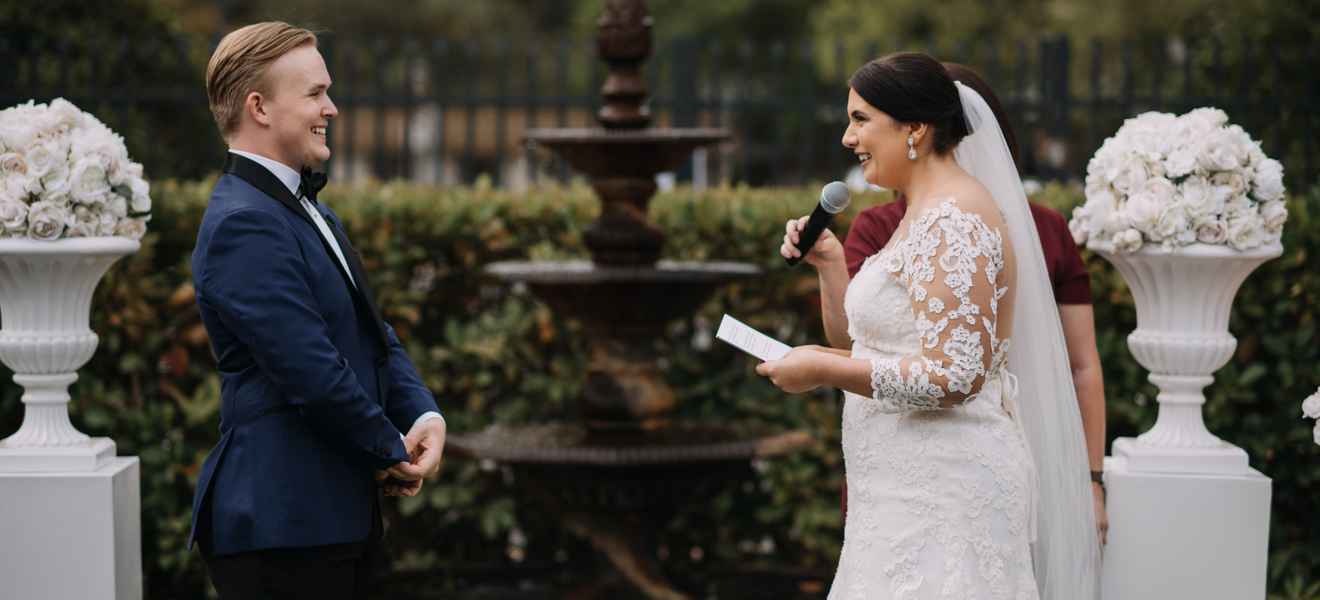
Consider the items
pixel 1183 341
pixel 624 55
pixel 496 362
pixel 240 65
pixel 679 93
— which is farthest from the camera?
pixel 679 93

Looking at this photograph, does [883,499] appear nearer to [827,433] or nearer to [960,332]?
[960,332]

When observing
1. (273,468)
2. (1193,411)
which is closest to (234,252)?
(273,468)

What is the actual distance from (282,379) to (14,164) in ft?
5.14

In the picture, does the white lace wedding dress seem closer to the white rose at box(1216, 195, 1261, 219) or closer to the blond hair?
the white rose at box(1216, 195, 1261, 219)

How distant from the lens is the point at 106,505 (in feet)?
13.1

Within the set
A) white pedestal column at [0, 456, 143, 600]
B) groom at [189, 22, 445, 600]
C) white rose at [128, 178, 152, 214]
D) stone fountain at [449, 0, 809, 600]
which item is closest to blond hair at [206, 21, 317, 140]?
groom at [189, 22, 445, 600]

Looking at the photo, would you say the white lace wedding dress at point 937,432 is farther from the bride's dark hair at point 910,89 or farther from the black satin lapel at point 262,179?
the black satin lapel at point 262,179

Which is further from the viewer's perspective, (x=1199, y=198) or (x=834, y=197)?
(x=1199, y=198)

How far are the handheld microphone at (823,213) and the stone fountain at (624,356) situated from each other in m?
1.97

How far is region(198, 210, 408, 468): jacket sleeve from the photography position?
2.97 metres

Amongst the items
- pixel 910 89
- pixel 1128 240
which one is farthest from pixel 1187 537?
pixel 910 89

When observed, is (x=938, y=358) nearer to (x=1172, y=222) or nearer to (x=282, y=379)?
(x=1172, y=222)

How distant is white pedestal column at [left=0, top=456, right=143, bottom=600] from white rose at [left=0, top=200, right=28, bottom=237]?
2.25 feet

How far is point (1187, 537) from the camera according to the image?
409 cm
